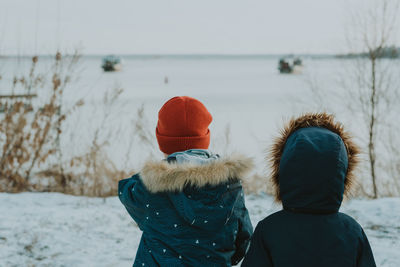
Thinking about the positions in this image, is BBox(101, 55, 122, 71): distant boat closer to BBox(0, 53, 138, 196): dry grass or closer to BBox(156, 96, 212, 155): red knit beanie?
BBox(0, 53, 138, 196): dry grass

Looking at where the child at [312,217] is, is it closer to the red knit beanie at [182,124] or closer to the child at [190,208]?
the child at [190,208]

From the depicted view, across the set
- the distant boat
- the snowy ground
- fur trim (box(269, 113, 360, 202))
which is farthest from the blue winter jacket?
the distant boat

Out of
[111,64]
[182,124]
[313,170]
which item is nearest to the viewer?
[313,170]

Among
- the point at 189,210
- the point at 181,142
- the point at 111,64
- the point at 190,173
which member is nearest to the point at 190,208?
the point at 189,210

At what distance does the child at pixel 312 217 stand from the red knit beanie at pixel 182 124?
1.75 ft

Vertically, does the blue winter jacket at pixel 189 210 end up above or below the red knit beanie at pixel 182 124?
below

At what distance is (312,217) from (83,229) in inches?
125

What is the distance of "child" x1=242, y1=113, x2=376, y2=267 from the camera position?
5.10ft

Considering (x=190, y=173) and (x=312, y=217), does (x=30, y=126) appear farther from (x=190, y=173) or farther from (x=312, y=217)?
(x=312, y=217)

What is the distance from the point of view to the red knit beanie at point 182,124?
2.02 m

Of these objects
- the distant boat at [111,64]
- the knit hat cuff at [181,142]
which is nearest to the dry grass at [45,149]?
the knit hat cuff at [181,142]

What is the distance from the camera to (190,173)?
1.74 metres

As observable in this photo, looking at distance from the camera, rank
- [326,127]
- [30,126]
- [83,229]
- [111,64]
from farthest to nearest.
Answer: [111,64]
[30,126]
[83,229]
[326,127]

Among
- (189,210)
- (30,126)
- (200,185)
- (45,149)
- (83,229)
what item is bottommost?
(83,229)
